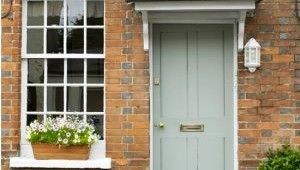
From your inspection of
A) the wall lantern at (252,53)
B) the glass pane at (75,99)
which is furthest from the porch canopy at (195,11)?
the glass pane at (75,99)

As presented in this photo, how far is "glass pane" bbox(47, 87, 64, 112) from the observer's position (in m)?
7.05

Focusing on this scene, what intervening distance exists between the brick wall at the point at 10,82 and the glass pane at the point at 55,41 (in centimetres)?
39

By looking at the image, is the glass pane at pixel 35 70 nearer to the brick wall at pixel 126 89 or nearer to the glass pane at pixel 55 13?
the glass pane at pixel 55 13

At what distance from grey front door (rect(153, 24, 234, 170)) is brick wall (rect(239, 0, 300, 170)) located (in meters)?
0.30

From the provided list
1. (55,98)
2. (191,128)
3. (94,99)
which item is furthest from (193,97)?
(55,98)

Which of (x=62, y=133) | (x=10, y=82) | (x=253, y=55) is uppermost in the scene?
(x=253, y=55)

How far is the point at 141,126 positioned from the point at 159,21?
1.40 meters

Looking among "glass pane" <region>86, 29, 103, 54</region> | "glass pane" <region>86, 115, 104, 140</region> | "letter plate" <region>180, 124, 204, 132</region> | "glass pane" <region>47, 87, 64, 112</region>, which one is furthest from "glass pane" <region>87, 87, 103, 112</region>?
"letter plate" <region>180, 124, 204, 132</region>

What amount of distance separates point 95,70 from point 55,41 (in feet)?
2.19

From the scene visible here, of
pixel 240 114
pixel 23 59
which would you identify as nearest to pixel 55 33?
pixel 23 59

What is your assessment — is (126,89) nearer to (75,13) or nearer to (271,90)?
(75,13)

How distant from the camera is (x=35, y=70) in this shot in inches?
279

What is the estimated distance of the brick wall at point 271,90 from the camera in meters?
6.77

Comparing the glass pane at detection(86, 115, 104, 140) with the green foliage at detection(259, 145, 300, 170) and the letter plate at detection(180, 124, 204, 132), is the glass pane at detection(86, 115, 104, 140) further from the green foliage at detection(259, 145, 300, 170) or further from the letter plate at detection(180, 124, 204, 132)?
the green foliage at detection(259, 145, 300, 170)
